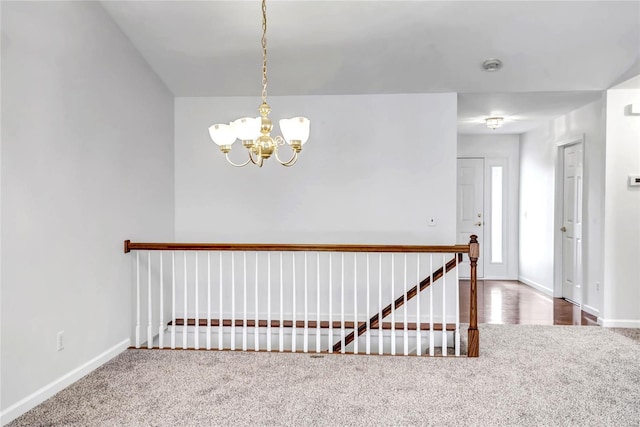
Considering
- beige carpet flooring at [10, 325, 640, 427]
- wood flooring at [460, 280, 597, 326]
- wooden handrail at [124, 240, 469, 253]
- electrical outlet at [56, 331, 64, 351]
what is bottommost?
wood flooring at [460, 280, 597, 326]

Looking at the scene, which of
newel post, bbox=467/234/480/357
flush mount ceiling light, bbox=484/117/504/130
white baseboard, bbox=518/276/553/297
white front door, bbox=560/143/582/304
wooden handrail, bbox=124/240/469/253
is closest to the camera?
newel post, bbox=467/234/480/357

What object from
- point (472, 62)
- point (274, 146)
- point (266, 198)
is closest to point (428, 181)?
point (472, 62)

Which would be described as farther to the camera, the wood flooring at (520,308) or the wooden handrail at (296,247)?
the wood flooring at (520,308)

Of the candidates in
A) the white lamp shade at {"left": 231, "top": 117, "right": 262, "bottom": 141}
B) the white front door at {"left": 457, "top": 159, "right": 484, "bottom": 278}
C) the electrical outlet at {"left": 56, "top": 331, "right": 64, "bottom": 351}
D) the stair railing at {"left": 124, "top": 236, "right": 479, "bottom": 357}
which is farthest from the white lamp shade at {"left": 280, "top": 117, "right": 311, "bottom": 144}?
the white front door at {"left": 457, "top": 159, "right": 484, "bottom": 278}

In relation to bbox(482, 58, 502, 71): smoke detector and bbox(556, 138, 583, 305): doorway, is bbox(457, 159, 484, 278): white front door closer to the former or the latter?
bbox(556, 138, 583, 305): doorway

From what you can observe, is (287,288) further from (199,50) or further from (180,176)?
(199,50)

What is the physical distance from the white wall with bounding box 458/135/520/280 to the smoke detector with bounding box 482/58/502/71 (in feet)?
11.5

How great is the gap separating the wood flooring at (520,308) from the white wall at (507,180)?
0.52 meters

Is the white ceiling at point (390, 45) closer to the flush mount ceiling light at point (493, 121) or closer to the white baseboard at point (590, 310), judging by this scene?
the flush mount ceiling light at point (493, 121)

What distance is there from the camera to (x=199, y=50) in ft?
13.1

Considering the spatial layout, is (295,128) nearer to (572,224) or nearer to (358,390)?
(358,390)

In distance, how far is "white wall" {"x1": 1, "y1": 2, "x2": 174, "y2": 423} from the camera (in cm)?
253

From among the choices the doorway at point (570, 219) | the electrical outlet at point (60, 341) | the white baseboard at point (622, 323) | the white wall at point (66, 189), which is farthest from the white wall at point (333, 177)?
the doorway at point (570, 219)

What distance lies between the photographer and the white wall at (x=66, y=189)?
2.53 m
